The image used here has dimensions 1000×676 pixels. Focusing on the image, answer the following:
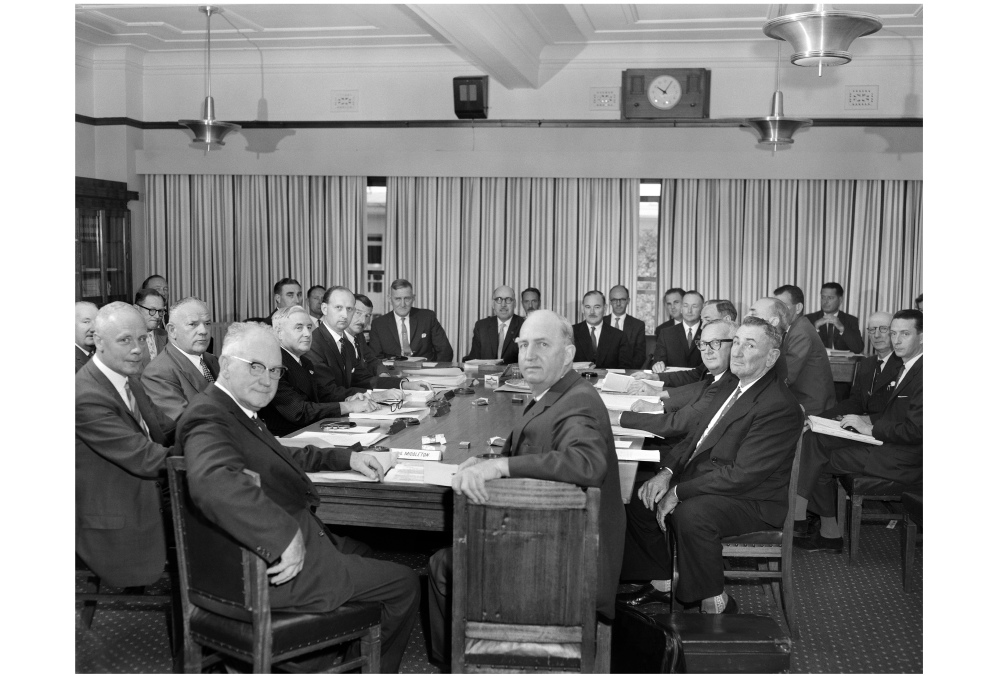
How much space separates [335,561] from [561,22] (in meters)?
6.10

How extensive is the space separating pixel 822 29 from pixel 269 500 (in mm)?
3235

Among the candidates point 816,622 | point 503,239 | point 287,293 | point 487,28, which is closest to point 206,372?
point 816,622

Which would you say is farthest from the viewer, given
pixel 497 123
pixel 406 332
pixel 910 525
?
pixel 497 123

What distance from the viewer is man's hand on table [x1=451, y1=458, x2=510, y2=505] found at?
2473mm

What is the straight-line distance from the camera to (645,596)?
12.5ft

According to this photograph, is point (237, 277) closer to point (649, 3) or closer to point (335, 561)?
point (649, 3)

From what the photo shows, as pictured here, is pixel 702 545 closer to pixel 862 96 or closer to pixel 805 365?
pixel 805 365

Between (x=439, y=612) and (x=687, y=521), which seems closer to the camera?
(x=439, y=612)

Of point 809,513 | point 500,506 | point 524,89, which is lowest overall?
point 809,513

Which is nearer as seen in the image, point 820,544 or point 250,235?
point 820,544

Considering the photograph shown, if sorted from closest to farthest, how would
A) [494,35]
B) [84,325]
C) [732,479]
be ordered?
[732,479]
[84,325]
[494,35]

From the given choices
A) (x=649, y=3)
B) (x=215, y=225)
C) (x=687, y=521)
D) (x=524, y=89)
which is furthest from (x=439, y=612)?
(x=215, y=225)

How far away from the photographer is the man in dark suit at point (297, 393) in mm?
4406

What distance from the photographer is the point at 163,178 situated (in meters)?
9.56
